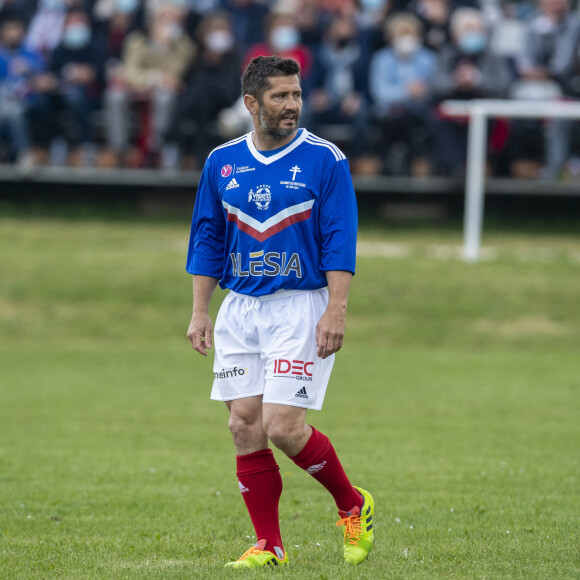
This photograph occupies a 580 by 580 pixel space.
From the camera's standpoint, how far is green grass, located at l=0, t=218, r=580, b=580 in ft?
19.5

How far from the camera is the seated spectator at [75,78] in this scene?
20.4 meters

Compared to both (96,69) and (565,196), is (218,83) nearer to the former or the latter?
(96,69)

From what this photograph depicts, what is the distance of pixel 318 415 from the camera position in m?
11.1

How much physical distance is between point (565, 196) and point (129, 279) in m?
8.77

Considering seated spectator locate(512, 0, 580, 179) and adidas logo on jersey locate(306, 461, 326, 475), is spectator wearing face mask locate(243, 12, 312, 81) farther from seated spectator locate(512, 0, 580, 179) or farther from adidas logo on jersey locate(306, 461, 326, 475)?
adidas logo on jersey locate(306, 461, 326, 475)

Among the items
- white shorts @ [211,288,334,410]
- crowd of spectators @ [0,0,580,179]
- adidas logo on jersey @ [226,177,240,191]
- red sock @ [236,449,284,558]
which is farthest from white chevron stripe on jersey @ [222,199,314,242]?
crowd of spectators @ [0,0,580,179]

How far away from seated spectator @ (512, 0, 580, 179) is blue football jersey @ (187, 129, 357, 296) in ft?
45.9

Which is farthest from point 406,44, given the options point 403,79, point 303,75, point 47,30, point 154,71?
point 47,30

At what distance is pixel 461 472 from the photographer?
27.0 feet

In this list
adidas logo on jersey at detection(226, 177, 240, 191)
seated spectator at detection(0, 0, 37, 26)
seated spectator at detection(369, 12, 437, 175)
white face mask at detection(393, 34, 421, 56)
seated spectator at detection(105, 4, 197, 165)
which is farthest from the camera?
seated spectator at detection(0, 0, 37, 26)

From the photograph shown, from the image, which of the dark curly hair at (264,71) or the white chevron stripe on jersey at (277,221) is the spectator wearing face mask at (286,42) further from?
the white chevron stripe on jersey at (277,221)

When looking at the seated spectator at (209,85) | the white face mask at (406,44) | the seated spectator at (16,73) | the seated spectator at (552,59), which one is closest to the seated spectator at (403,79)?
the white face mask at (406,44)

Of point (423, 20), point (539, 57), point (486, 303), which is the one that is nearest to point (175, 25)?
point (423, 20)

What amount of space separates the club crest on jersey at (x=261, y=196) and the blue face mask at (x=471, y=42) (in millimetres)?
14178
